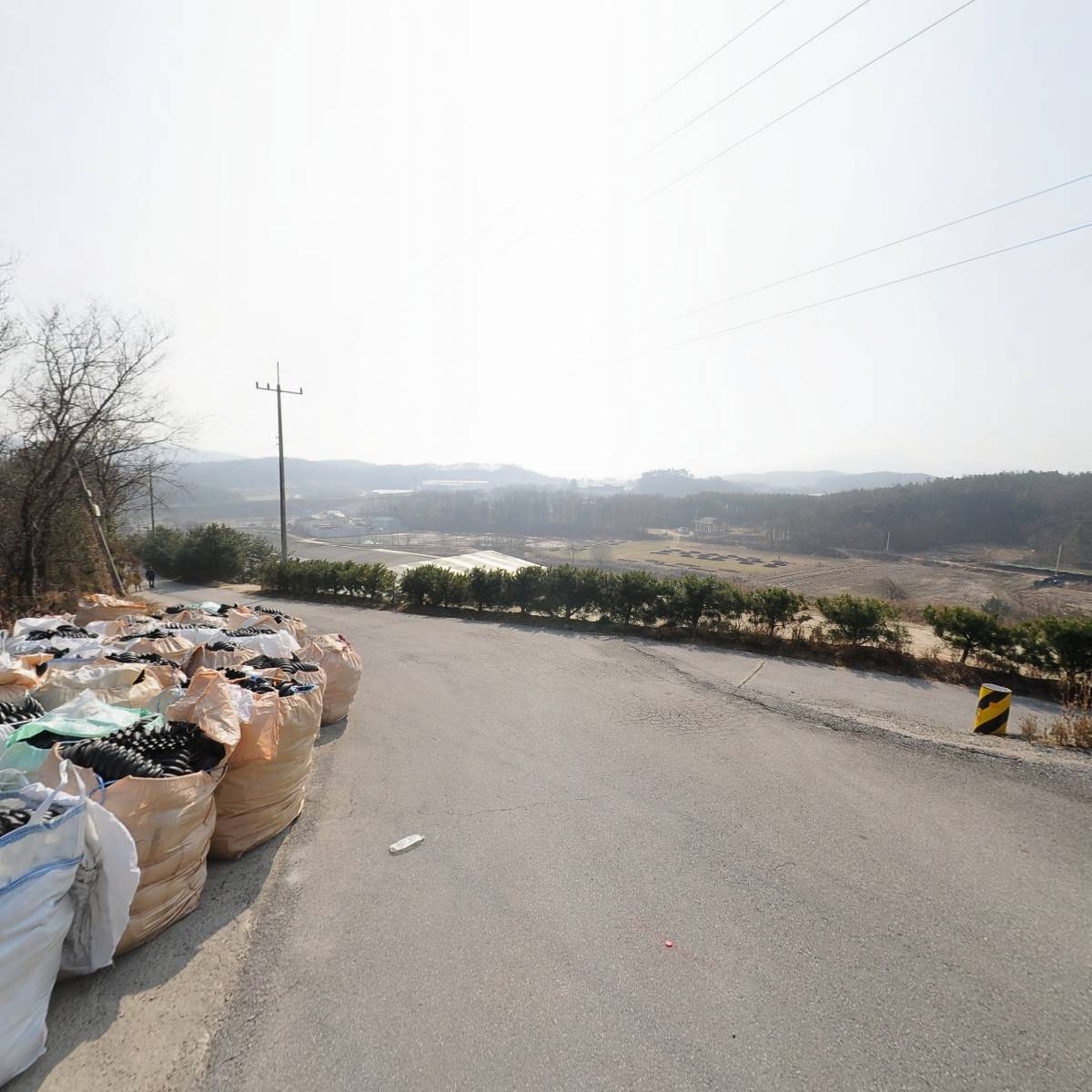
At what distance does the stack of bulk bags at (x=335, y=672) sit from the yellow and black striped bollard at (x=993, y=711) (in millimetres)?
6855

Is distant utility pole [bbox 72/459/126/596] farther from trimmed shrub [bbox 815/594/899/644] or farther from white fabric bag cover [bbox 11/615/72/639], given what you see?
trimmed shrub [bbox 815/594/899/644]

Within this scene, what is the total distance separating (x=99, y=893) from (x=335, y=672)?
3.28 m

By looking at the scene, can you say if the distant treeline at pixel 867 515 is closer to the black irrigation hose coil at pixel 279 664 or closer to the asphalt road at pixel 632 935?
the asphalt road at pixel 632 935

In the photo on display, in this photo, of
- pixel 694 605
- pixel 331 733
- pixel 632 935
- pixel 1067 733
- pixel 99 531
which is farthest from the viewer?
pixel 99 531

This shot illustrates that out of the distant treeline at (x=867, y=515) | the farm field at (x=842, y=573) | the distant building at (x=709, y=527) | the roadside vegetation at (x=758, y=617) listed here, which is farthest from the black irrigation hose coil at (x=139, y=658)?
the distant building at (x=709, y=527)

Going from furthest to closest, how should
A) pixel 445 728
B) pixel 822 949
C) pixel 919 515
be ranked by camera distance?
pixel 919 515 → pixel 445 728 → pixel 822 949

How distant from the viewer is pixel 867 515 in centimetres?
4275

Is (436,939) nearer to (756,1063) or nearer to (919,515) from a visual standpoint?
(756,1063)

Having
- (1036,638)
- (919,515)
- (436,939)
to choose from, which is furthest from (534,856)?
(919,515)

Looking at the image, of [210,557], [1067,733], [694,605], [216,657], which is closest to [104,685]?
[216,657]

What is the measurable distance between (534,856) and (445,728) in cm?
251

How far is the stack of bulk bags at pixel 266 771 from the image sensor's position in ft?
10.4

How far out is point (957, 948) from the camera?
8.55 ft

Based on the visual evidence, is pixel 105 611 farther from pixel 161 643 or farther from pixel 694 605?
pixel 694 605
